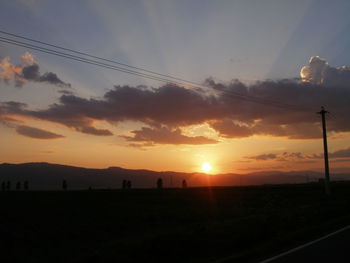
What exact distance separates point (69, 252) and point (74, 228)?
24.7ft

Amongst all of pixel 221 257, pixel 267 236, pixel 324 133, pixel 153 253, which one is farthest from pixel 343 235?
pixel 324 133

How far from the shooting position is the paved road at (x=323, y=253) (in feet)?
32.1

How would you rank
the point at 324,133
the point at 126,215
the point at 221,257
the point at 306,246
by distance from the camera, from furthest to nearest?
the point at 324,133
the point at 126,215
the point at 306,246
the point at 221,257

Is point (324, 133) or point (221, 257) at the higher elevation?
point (324, 133)

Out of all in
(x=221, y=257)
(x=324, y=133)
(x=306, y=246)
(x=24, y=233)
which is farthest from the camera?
(x=324, y=133)

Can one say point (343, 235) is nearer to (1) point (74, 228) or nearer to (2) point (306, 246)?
(2) point (306, 246)

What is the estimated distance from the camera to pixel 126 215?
2797cm

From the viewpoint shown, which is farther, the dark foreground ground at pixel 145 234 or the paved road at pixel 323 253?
the dark foreground ground at pixel 145 234

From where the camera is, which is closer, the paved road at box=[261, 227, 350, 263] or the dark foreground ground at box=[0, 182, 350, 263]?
the paved road at box=[261, 227, 350, 263]

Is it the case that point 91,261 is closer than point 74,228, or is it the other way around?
point 91,261

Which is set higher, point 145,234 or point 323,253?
point 323,253

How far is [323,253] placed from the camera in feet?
34.9

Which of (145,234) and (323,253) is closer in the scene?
(323,253)

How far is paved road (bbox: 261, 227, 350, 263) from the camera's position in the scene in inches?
385
